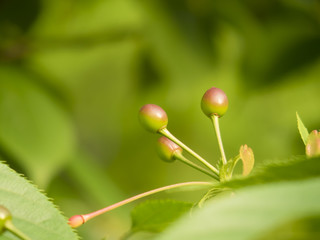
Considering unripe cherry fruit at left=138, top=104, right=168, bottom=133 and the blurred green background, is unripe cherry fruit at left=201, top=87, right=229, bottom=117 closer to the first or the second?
unripe cherry fruit at left=138, top=104, right=168, bottom=133

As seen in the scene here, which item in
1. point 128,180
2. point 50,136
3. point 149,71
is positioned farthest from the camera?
point 128,180

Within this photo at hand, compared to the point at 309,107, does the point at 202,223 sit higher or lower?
lower

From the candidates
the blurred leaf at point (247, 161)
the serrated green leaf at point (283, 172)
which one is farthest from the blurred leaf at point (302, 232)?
the blurred leaf at point (247, 161)

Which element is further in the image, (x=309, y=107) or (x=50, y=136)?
(x=309, y=107)

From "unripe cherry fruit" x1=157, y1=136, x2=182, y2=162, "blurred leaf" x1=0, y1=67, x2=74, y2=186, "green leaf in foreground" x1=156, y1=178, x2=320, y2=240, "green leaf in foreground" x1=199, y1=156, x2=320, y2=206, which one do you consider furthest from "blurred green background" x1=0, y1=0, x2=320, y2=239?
"green leaf in foreground" x1=156, y1=178, x2=320, y2=240

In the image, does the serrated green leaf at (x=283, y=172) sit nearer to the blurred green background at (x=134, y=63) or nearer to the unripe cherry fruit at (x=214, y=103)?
the unripe cherry fruit at (x=214, y=103)

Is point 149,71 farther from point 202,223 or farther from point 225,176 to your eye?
point 202,223

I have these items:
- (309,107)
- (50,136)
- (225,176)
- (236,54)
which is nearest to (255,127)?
(309,107)
